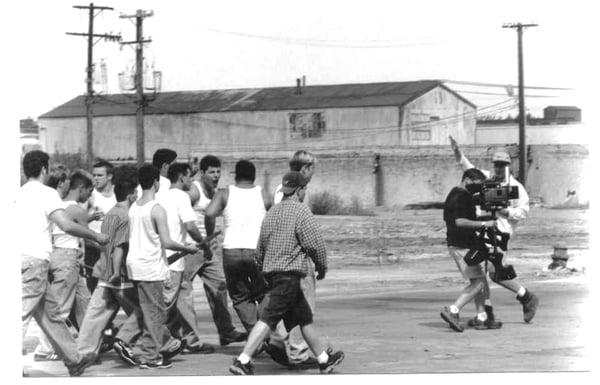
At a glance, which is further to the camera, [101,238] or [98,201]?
[98,201]

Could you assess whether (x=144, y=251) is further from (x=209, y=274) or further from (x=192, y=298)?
(x=209, y=274)

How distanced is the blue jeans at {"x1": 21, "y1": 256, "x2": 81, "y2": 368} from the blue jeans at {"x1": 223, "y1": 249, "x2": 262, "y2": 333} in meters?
1.50

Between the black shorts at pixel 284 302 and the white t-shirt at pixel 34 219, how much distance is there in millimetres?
1788

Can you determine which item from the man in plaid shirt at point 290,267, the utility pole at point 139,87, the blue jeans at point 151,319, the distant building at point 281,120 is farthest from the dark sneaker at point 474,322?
the distant building at point 281,120

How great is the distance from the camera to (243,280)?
1084 cm

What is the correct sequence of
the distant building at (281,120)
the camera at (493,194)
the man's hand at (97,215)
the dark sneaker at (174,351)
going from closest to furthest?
the dark sneaker at (174,351), the man's hand at (97,215), the camera at (493,194), the distant building at (281,120)

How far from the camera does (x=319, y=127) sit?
65750 millimetres

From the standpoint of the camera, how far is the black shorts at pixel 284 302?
32.4 ft

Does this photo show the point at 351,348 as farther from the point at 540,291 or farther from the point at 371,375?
the point at 540,291

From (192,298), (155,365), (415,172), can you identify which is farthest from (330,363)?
(415,172)

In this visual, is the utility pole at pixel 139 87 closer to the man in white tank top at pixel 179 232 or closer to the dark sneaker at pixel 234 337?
the dark sneaker at pixel 234 337

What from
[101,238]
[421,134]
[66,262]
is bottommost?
[66,262]

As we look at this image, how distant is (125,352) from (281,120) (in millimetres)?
56566

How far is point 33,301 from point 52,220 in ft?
2.14
